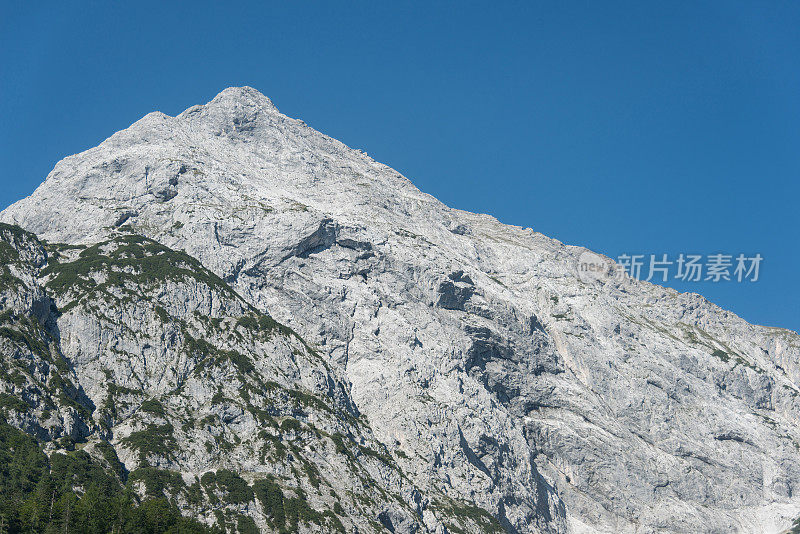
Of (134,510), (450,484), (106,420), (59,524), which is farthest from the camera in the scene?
(450,484)

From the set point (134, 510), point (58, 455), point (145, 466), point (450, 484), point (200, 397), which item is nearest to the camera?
point (134, 510)

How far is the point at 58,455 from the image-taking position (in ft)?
458

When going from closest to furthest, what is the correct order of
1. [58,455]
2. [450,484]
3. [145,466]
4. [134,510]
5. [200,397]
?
[134,510]
[58,455]
[145,466]
[200,397]
[450,484]

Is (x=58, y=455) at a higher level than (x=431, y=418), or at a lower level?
lower

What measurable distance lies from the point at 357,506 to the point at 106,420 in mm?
55138

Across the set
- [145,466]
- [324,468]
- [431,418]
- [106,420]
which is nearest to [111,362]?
[106,420]

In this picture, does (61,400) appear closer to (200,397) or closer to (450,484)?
(200,397)

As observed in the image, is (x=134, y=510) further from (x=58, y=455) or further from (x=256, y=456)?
(x=256, y=456)

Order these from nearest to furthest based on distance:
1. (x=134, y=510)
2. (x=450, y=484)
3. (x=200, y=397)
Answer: (x=134, y=510) < (x=200, y=397) < (x=450, y=484)

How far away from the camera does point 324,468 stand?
16938 cm

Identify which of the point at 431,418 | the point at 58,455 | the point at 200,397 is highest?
the point at 431,418

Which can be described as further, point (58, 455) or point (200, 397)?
point (200, 397)

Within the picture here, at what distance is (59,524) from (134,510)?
12522 mm

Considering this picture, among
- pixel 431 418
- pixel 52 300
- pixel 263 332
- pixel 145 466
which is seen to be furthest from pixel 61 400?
pixel 431 418
